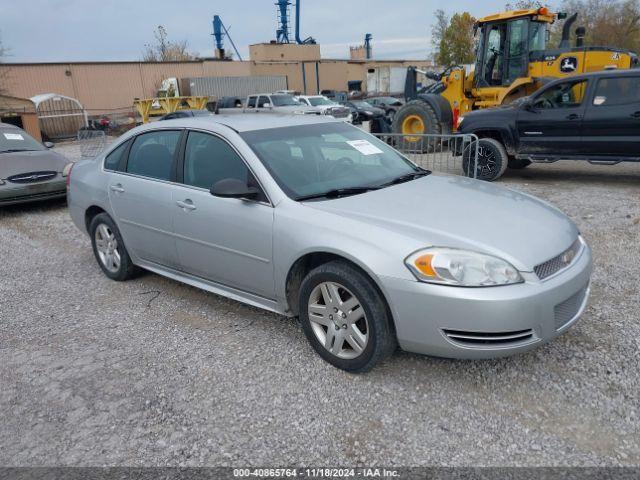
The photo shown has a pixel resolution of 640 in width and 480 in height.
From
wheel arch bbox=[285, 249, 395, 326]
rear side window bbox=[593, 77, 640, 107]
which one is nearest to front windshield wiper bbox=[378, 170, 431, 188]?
wheel arch bbox=[285, 249, 395, 326]

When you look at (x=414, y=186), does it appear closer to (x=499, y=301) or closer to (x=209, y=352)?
(x=499, y=301)

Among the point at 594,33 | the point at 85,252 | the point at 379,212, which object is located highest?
the point at 594,33

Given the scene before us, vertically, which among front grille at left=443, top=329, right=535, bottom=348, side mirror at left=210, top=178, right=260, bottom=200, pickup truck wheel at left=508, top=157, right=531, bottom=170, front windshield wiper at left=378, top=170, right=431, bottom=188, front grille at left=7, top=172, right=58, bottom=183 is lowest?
pickup truck wheel at left=508, top=157, right=531, bottom=170

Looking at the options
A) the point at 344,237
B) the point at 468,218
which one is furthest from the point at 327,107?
the point at 344,237

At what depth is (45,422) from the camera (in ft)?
9.80

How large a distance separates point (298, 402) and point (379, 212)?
4.05 ft

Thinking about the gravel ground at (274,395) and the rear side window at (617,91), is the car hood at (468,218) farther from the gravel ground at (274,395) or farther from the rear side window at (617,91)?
the rear side window at (617,91)

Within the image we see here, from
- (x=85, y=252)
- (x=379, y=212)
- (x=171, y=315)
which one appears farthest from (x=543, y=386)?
(x=85, y=252)

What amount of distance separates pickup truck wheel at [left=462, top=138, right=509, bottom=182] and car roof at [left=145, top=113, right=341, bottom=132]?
5272 millimetres

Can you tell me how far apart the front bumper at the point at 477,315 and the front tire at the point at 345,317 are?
0.11 metres

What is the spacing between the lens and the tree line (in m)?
37.3

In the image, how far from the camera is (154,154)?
4.54m

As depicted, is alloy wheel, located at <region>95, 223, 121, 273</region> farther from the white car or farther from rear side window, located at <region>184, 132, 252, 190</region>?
the white car

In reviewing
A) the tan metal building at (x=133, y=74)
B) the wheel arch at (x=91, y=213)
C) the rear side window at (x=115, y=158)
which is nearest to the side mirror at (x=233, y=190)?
the rear side window at (x=115, y=158)
